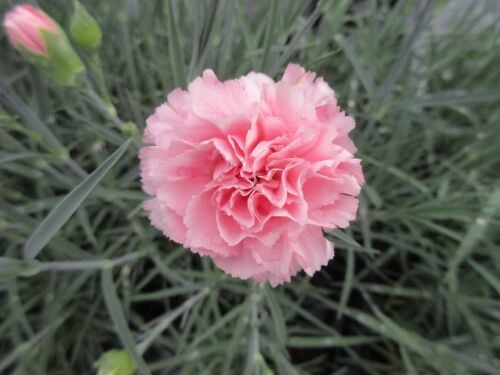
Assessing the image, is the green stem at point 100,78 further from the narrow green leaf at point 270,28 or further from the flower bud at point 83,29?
the narrow green leaf at point 270,28

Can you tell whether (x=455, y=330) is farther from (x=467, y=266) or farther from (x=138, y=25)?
(x=138, y=25)

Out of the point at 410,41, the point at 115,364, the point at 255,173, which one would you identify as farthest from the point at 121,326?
the point at 410,41

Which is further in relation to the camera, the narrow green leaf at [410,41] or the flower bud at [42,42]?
the narrow green leaf at [410,41]

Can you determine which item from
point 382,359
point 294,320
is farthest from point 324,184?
point 382,359

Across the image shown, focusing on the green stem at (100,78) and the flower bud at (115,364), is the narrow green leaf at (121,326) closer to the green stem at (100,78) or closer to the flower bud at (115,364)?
the flower bud at (115,364)

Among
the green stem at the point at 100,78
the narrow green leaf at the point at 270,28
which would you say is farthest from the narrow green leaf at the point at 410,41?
the green stem at the point at 100,78

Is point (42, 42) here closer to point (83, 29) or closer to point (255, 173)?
point (83, 29)

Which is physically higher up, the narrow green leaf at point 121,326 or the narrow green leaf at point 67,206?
the narrow green leaf at point 67,206

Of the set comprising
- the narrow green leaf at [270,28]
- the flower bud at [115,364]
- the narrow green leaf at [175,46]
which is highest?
the narrow green leaf at [270,28]
